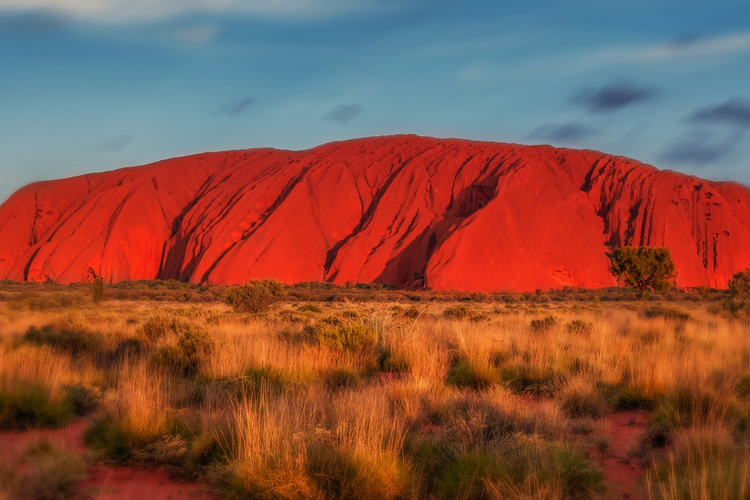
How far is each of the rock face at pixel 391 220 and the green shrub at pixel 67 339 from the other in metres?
34.2

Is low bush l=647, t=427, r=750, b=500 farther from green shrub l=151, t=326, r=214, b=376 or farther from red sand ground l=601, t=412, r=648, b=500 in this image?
green shrub l=151, t=326, r=214, b=376

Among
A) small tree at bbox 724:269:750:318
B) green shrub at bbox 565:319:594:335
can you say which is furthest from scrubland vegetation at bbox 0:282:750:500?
small tree at bbox 724:269:750:318

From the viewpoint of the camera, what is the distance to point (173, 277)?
5497 centimetres

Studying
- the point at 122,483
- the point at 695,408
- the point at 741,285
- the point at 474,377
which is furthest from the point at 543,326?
the point at 741,285

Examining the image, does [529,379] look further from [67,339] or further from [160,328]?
[67,339]

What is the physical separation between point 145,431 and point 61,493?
1.15 metres

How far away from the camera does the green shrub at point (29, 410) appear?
5.92m

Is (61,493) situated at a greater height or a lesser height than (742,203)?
lesser

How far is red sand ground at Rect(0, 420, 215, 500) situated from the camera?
13.6 ft

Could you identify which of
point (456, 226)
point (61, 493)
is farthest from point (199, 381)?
point (456, 226)

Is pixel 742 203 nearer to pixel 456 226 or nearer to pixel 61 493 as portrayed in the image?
pixel 456 226

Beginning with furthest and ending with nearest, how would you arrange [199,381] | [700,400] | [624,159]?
[624,159] < [199,381] < [700,400]

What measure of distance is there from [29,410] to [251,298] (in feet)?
54.7

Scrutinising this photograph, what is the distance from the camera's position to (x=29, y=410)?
6062mm
